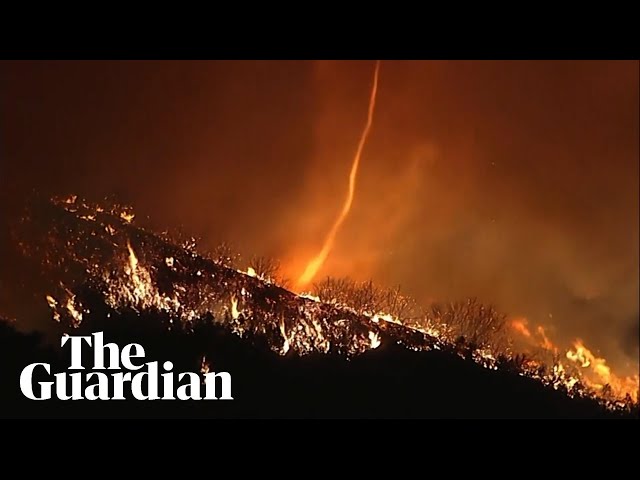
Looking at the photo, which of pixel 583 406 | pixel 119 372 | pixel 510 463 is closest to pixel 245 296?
pixel 119 372

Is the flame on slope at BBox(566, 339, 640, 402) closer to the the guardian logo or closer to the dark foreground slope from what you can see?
the dark foreground slope

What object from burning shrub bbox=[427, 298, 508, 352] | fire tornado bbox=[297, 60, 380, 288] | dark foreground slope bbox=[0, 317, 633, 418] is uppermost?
fire tornado bbox=[297, 60, 380, 288]

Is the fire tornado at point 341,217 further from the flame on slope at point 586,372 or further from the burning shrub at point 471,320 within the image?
the flame on slope at point 586,372

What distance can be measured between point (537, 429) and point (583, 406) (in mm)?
459

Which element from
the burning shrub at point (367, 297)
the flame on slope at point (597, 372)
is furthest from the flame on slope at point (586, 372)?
the burning shrub at point (367, 297)

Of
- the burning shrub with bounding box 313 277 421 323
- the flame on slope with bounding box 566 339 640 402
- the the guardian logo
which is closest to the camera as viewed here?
the the guardian logo

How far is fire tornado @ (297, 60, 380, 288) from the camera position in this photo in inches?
197

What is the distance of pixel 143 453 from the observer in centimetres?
450

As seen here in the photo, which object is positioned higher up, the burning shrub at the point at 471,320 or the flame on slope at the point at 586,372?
the burning shrub at the point at 471,320

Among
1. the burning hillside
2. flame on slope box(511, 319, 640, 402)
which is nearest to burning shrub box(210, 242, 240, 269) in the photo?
the burning hillside

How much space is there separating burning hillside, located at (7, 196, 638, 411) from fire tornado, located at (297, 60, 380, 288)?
0.14 m

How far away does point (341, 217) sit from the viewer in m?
5.07

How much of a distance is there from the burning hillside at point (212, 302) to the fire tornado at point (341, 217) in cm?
14

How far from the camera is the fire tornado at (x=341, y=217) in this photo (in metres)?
5.00
